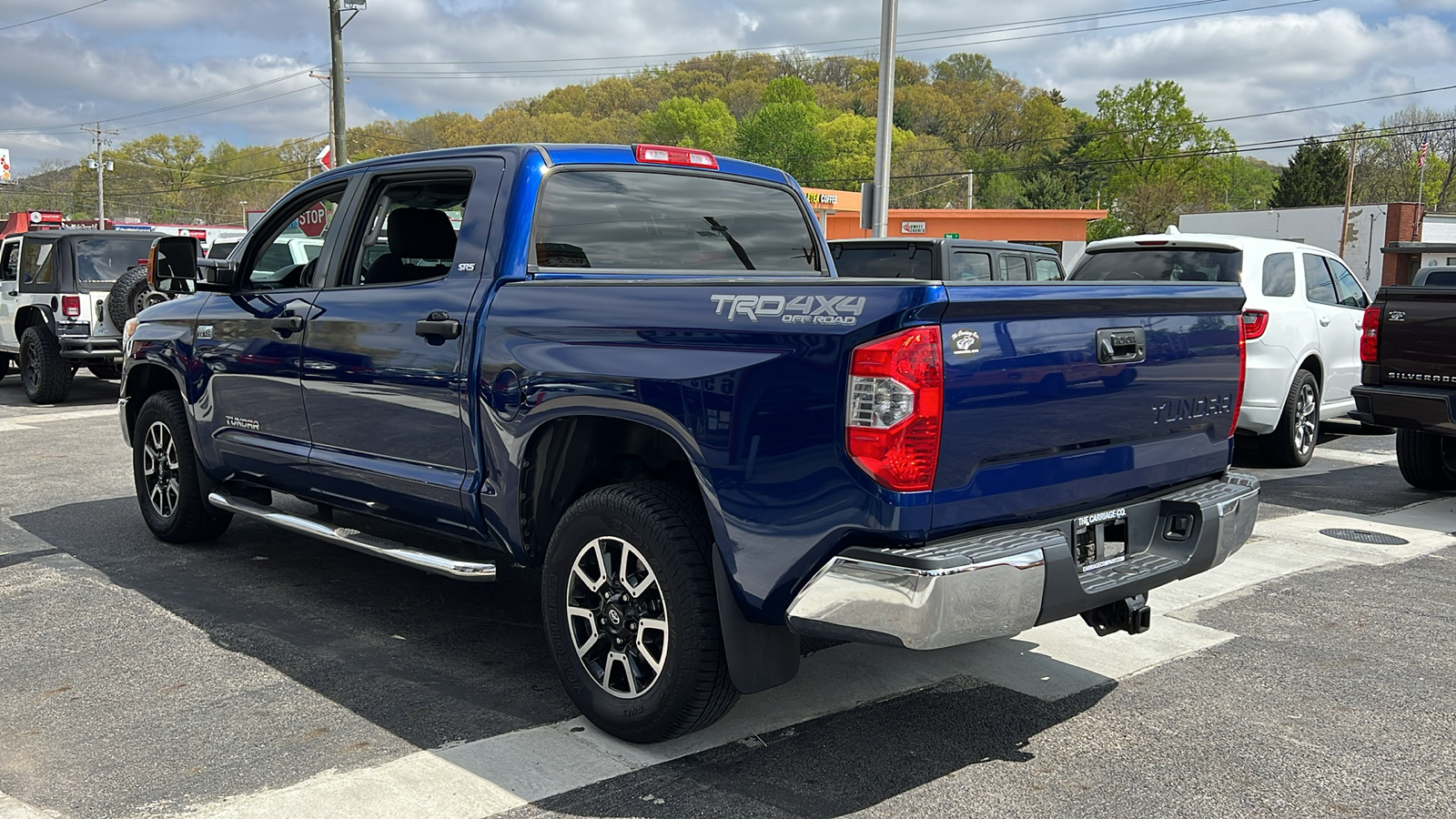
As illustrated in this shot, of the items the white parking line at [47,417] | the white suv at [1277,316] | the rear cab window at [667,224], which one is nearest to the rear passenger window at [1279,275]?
the white suv at [1277,316]

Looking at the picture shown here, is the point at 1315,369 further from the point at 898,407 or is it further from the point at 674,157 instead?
the point at 898,407

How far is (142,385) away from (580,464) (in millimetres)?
3902

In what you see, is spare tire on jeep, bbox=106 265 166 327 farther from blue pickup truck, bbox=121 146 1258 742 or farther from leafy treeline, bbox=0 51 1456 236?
leafy treeline, bbox=0 51 1456 236

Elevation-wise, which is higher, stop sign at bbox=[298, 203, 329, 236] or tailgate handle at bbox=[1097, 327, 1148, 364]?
stop sign at bbox=[298, 203, 329, 236]

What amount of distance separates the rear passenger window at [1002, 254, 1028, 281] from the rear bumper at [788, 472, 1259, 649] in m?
8.61

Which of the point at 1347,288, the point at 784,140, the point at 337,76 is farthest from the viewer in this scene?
the point at 784,140

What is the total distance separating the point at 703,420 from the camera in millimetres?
3432

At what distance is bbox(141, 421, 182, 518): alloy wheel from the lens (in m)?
6.35

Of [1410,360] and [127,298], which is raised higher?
[127,298]

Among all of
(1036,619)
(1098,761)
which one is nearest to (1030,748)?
(1098,761)

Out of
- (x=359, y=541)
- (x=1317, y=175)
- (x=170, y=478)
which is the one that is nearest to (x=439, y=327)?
(x=359, y=541)

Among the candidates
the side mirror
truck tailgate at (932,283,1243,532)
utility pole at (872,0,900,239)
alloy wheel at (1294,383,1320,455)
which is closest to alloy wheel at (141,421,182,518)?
the side mirror

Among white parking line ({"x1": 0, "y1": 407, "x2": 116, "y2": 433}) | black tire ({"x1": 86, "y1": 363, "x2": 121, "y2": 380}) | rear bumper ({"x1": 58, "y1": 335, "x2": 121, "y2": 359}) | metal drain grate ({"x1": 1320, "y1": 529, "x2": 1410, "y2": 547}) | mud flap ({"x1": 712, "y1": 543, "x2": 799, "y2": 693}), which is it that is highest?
rear bumper ({"x1": 58, "y1": 335, "x2": 121, "y2": 359})

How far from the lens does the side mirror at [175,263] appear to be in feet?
20.0
